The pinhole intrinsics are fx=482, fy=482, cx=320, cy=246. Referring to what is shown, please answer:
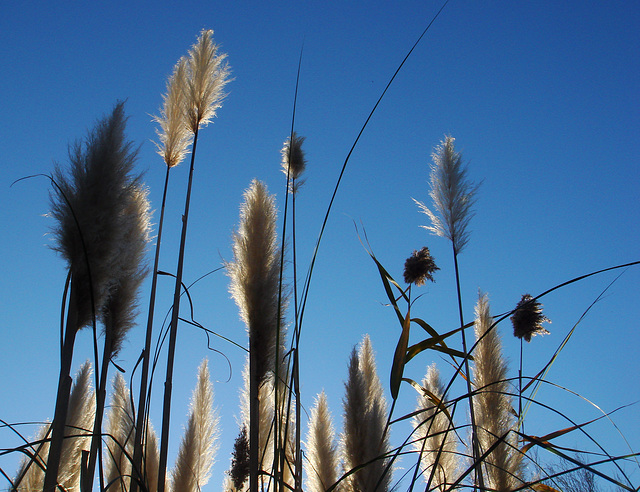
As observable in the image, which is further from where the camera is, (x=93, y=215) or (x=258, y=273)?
(x=258, y=273)

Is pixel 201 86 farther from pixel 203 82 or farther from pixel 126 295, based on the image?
pixel 126 295

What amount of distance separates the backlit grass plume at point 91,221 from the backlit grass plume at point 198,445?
2.62 metres

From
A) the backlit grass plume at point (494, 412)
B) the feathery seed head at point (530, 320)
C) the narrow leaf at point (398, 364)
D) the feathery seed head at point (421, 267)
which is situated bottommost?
the narrow leaf at point (398, 364)

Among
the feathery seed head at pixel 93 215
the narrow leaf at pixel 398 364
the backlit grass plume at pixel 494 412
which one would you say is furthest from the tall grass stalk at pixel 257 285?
the backlit grass plume at pixel 494 412

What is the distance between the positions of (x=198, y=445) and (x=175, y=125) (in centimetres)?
279

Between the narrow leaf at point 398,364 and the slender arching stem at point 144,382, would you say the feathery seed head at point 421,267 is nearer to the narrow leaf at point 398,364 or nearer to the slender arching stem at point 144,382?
the slender arching stem at point 144,382

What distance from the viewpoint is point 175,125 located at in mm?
2725

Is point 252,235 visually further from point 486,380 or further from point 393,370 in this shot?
point 486,380

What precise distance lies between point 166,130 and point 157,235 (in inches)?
26.8

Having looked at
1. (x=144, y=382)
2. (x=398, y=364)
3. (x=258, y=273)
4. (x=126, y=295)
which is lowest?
(x=398, y=364)

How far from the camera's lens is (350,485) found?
354 centimetres

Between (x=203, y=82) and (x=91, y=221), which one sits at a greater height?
(x=203, y=82)

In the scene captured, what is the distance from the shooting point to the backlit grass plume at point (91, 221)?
1.57 meters

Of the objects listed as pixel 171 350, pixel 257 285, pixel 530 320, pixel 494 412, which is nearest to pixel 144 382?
pixel 171 350
